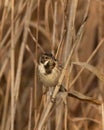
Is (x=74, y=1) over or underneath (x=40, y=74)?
over

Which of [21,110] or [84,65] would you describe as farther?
[21,110]

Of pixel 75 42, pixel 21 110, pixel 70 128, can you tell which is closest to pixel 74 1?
pixel 75 42

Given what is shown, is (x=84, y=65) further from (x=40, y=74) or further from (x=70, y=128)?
(x=70, y=128)

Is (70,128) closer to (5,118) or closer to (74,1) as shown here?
(5,118)

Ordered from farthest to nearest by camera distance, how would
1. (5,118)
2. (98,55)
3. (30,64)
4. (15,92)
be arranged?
1. (30,64)
2. (98,55)
3. (5,118)
4. (15,92)

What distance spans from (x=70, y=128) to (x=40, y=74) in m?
0.77

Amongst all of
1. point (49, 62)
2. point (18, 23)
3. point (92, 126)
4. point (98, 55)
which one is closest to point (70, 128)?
point (92, 126)

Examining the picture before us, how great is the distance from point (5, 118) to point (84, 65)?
1.88 ft

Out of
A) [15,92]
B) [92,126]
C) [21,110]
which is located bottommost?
[92,126]

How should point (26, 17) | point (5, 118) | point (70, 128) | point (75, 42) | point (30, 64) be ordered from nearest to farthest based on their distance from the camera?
point (75, 42)
point (26, 17)
point (5, 118)
point (70, 128)
point (30, 64)

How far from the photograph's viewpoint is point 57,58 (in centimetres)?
135

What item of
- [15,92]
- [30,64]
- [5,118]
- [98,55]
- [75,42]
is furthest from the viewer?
[30,64]

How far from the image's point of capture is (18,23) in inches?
65.6

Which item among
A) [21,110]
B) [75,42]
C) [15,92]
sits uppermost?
[75,42]
